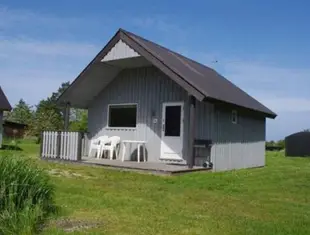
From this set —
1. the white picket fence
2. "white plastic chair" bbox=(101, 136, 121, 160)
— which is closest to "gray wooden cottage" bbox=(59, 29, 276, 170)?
"white plastic chair" bbox=(101, 136, 121, 160)

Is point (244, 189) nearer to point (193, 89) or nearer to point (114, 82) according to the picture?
point (193, 89)

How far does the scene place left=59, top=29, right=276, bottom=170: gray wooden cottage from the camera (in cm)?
1247

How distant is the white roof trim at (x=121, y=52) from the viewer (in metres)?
12.9

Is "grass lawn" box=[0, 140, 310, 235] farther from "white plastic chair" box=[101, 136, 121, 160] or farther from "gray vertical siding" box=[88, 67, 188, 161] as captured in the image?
"white plastic chair" box=[101, 136, 121, 160]

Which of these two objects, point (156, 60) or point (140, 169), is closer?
point (140, 169)

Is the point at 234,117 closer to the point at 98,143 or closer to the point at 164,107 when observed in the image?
the point at 164,107

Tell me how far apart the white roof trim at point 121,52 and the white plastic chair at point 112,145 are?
3.16 meters

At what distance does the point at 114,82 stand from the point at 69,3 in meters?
3.75

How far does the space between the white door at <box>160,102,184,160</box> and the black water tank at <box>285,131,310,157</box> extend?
15.6m

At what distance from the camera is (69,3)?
43.3 ft

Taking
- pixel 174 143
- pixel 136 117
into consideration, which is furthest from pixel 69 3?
pixel 174 143

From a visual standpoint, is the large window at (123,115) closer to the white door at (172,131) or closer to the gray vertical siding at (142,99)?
the gray vertical siding at (142,99)

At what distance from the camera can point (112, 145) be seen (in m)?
14.7

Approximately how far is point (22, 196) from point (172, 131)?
8.83 meters
